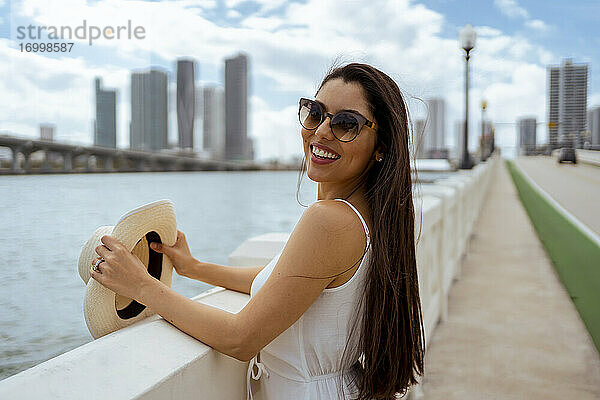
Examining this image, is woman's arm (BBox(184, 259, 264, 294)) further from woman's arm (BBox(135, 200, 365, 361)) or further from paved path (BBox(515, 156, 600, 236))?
paved path (BBox(515, 156, 600, 236))

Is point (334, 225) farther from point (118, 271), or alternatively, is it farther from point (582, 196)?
point (582, 196)

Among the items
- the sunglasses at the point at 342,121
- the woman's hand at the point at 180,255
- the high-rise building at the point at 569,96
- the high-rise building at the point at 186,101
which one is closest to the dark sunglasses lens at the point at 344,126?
the sunglasses at the point at 342,121

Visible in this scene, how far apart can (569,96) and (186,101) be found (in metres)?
32.4

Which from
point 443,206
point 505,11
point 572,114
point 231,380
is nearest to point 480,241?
point 443,206

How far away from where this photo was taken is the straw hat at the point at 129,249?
1309 millimetres

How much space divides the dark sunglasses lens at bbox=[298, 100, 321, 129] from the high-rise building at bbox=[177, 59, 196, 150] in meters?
3.80

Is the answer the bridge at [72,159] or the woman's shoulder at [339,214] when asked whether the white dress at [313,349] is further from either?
the bridge at [72,159]

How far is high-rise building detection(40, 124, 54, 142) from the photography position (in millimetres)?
2742

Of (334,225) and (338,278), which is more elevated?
(334,225)

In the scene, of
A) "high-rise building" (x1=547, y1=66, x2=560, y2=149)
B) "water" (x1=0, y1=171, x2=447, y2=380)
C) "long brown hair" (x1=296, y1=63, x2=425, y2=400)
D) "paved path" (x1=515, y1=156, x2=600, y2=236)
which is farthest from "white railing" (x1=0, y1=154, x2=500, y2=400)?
"high-rise building" (x1=547, y1=66, x2=560, y2=149)

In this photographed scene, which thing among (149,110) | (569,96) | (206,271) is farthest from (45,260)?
(569,96)

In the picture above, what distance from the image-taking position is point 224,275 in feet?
5.88

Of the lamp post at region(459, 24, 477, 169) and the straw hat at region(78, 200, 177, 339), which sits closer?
the straw hat at region(78, 200, 177, 339)

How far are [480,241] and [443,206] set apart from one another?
197 inches
